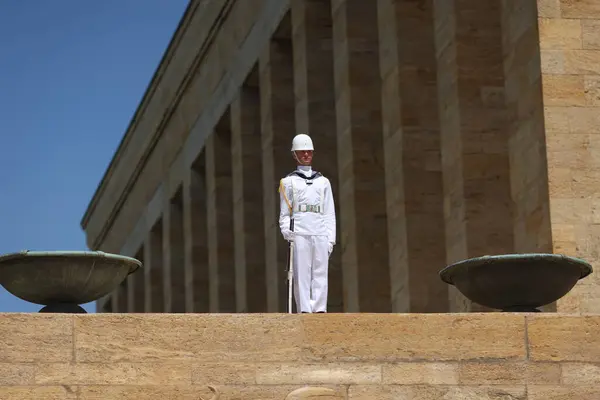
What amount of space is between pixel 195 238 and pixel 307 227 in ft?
82.2

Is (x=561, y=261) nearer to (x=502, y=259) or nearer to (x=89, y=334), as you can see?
(x=502, y=259)

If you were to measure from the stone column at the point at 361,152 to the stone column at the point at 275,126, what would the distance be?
4444 millimetres

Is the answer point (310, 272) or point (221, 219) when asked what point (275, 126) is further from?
point (310, 272)

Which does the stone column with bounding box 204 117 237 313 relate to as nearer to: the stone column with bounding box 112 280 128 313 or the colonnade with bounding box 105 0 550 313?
the colonnade with bounding box 105 0 550 313

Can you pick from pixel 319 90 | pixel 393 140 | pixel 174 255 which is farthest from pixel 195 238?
pixel 393 140

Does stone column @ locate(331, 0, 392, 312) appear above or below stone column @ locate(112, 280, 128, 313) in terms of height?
below

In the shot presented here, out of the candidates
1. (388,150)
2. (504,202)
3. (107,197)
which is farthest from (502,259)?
(107,197)

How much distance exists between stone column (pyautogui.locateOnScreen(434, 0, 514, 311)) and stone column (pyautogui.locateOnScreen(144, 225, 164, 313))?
23.8 meters

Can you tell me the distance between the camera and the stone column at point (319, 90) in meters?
36.3

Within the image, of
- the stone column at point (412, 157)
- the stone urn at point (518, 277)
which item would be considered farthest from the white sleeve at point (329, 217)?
the stone column at point (412, 157)

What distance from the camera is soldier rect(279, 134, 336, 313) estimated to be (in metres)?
23.0

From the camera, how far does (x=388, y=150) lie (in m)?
32.1

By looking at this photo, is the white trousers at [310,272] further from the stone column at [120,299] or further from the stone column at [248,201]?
the stone column at [120,299]

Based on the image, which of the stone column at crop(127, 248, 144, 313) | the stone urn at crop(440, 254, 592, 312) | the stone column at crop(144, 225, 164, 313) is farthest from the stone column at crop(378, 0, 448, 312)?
the stone column at crop(127, 248, 144, 313)
